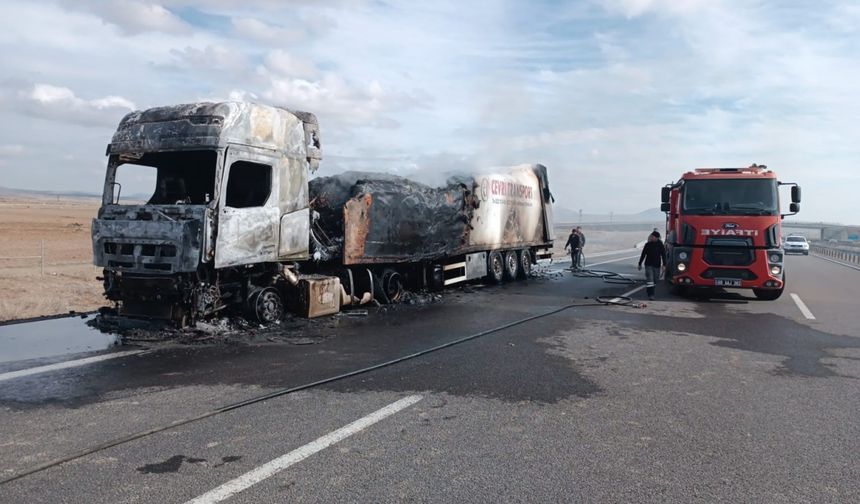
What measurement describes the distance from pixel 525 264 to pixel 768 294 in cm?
696

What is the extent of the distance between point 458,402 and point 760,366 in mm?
4274

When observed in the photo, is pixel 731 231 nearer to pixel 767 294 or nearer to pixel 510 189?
pixel 767 294

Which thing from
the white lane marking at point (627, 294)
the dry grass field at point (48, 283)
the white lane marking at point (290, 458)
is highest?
the white lane marking at point (627, 294)

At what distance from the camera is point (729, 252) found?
14.0 meters

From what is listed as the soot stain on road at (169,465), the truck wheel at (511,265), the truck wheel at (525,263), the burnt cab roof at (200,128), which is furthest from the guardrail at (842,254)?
the soot stain on road at (169,465)

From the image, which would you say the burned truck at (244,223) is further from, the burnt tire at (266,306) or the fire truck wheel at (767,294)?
the fire truck wheel at (767,294)

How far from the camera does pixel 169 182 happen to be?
9.68 m

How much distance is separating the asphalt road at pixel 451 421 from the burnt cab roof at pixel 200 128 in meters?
2.92

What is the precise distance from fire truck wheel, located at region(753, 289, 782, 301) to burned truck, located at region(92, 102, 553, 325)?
27.2ft

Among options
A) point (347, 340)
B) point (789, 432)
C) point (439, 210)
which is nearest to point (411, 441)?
point (789, 432)

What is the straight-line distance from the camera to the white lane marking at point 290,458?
12.4ft

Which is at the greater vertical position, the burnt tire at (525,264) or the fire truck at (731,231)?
the fire truck at (731,231)

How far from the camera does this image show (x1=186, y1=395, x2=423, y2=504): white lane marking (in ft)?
12.4

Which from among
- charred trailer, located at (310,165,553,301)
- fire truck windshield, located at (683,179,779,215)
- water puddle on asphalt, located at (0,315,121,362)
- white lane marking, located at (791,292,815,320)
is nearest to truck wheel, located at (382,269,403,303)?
charred trailer, located at (310,165,553,301)
